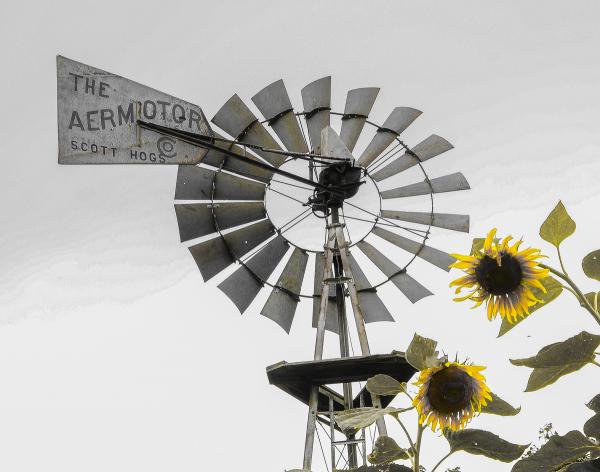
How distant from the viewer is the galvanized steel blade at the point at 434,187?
22.3ft

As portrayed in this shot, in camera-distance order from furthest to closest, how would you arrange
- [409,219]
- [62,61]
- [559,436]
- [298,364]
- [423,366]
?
1. [409,219]
2. [298,364]
3. [62,61]
4. [423,366]
5. [559,436]

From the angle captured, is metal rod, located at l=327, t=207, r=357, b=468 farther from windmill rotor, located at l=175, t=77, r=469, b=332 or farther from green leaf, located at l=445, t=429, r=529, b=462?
green leaf, located at l=445, t=429, r=529, b=462

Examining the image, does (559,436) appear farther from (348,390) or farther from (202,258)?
(202,258)

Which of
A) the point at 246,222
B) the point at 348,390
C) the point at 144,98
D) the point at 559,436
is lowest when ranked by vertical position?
the point at 559,436

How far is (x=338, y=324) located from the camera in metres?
6.24

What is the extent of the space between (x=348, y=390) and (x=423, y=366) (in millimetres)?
4580

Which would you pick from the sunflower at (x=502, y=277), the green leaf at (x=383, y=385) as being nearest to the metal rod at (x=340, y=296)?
the green leaf at (x=383, y=385)

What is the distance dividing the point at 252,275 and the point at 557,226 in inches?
208

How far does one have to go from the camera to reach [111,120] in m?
3.80

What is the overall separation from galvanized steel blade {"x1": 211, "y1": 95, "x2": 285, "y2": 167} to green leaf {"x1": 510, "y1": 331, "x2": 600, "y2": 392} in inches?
207

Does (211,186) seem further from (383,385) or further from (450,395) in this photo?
(450,395)

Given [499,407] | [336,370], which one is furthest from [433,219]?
[499,407]

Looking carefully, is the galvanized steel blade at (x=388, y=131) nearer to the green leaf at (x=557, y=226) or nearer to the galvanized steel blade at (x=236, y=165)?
the galvanized steel blade at (x=236, y=165)

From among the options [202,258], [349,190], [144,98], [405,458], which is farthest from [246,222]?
[405,458]
